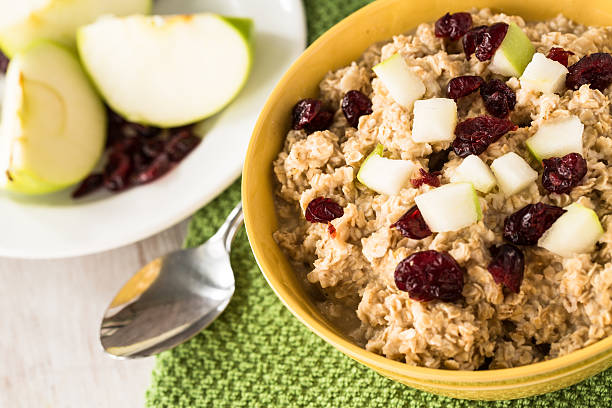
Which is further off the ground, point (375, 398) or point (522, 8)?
point (522, 8)

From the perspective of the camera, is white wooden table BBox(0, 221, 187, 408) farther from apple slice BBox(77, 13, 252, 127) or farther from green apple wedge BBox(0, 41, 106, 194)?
apple slice BBox(77, 13, 252, 127)

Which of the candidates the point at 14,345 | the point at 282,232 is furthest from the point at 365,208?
the point at 14,345

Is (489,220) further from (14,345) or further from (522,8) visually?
(14,345)

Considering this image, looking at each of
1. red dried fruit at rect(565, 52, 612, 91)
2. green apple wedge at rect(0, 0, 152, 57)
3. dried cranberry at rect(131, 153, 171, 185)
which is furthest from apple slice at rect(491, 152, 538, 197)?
green apple wedge at rect(0, 0, 152, 57)

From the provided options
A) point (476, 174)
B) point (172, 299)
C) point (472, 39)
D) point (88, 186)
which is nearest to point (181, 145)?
point (88, 186)

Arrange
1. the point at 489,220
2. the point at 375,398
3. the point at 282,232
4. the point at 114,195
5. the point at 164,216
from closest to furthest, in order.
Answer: the point at 489,220 < the point at 282,232 < the point at 375,398 < the point at 164,216 < the point at 114,195

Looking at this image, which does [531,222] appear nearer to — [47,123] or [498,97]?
[498,97]

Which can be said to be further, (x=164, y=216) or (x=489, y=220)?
(x=164, y=216)

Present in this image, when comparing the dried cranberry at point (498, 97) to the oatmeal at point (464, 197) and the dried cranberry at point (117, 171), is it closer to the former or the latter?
the oatmeal at point (464, 197)
